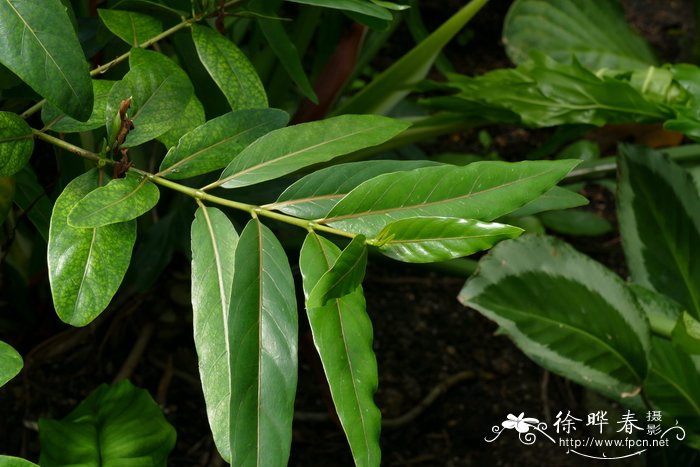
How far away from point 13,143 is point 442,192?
0.30 metres

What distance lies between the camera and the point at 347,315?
483 millimetres

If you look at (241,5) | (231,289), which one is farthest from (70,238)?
(241,5)

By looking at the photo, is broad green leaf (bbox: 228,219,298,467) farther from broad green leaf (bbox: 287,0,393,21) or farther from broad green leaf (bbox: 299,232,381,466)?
broad green leaf (bbox: 287,0,393,21)

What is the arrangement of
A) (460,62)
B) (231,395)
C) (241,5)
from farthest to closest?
(460,62) → (241,5) → (231,395)

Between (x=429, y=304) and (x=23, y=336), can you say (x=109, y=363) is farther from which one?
(x=429, y=304)

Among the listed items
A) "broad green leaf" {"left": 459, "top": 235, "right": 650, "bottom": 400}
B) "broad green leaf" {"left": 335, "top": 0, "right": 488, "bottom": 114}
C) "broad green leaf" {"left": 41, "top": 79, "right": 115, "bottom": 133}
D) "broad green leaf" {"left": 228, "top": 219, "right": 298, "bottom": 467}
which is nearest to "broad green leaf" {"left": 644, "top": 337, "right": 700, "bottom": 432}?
"broad green leaf" {"left": 459, "top": 235, "right": 650, "bottom": 400}

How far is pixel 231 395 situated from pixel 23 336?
731mm

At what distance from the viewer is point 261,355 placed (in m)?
0.47

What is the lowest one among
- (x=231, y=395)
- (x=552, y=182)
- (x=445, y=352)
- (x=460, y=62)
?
(x=445, y=352)

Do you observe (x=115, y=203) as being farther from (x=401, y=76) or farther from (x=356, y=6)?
(x=401, y=76)

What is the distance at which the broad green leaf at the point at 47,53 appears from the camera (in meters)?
0.46

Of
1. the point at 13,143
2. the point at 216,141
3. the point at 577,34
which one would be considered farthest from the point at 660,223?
the point at 13,143

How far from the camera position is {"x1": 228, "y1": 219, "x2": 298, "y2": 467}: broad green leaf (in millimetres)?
451

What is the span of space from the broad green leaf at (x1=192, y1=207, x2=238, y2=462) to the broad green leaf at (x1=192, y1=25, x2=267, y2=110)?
13cm
